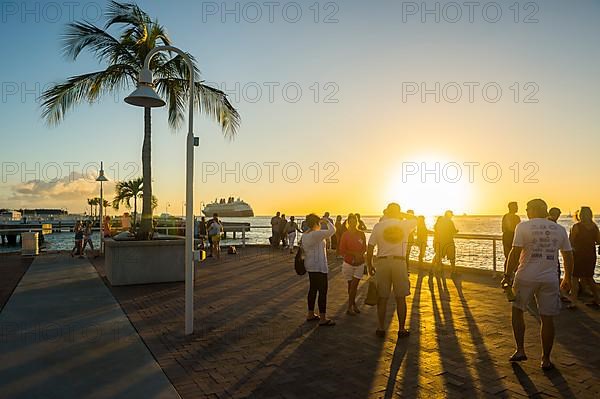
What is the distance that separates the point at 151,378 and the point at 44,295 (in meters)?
5.82

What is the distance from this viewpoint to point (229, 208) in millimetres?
138000

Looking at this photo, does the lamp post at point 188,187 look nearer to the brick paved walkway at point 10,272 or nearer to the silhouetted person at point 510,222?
the brick paved walkway at point 10,272

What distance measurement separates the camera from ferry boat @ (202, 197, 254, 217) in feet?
443

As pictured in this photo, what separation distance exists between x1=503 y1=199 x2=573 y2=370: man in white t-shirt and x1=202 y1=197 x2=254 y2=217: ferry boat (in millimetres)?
131692

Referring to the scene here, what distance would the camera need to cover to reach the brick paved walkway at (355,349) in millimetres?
4105

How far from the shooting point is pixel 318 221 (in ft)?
21.8

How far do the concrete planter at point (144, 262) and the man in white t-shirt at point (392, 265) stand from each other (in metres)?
6.08

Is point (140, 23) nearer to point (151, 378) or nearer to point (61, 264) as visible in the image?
point (61, 264)

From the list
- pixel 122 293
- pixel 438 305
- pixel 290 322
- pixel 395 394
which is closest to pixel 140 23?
pixel 122 293

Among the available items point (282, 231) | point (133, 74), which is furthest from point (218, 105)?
point (282, 231)

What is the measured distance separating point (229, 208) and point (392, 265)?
134128 millimetres

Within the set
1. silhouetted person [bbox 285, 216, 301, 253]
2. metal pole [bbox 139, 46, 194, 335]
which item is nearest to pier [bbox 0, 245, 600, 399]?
metal pole [bbox 139, 46, 194, 335]

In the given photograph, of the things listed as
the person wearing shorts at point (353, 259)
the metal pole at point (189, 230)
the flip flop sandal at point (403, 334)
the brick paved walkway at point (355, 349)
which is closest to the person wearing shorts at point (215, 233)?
the brick paved walkway at point (355, 349)

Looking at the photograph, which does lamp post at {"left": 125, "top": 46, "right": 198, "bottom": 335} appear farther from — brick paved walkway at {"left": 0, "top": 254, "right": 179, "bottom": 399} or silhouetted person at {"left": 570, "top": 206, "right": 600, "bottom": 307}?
silhouetted person at {"left": 570, "top": 206, "right": 600, "bottom": 307}
